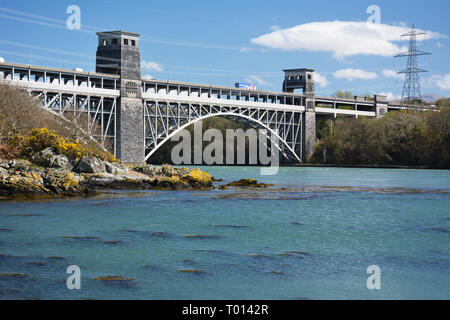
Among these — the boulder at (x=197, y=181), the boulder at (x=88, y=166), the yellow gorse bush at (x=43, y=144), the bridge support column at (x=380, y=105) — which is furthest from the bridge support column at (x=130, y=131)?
the bridge support column at (x=380, y=105)

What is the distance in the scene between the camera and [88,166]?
33.8 m

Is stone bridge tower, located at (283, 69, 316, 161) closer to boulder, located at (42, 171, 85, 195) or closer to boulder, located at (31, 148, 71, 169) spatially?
boulder, located at (31, 148, 71, 169)

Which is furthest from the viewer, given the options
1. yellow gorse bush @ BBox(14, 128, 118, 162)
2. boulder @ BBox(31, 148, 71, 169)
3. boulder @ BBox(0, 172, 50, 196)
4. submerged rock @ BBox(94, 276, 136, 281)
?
yellow gorse bush @ BBox(14, 128, 118, 162)

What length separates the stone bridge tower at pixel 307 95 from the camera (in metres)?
80.0

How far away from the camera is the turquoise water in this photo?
1130 cm

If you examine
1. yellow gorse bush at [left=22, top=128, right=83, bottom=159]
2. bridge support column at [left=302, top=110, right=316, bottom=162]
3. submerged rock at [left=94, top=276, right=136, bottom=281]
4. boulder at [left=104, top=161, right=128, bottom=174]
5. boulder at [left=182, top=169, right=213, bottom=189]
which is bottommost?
submerged rock at [left=94, top=276, right=136, bottom=281]

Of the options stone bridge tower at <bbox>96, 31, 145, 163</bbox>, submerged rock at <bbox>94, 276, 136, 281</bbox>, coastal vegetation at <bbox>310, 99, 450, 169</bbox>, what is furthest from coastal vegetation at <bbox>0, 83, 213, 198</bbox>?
coastal vegetation at <bbox>310, 99, 450, 169</bbox>

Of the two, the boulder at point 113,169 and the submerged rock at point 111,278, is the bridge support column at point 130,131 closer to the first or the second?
the boulder at point 113,169

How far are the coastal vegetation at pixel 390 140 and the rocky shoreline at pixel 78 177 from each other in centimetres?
3972

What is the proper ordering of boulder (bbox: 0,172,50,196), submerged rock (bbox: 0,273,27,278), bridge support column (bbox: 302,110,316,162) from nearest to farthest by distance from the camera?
submerged rock (bbox: 0,273,27,278) < boulder (bbox: 0,172,50,196) < bridge support column (bbox: 302,110,316,162)

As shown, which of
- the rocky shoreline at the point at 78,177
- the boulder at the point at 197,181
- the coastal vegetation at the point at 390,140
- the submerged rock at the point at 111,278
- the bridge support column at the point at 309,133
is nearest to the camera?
the submerged rock at the point at 111,278

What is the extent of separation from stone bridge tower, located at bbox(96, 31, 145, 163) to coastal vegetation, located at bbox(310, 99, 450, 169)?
33792 millimetres
